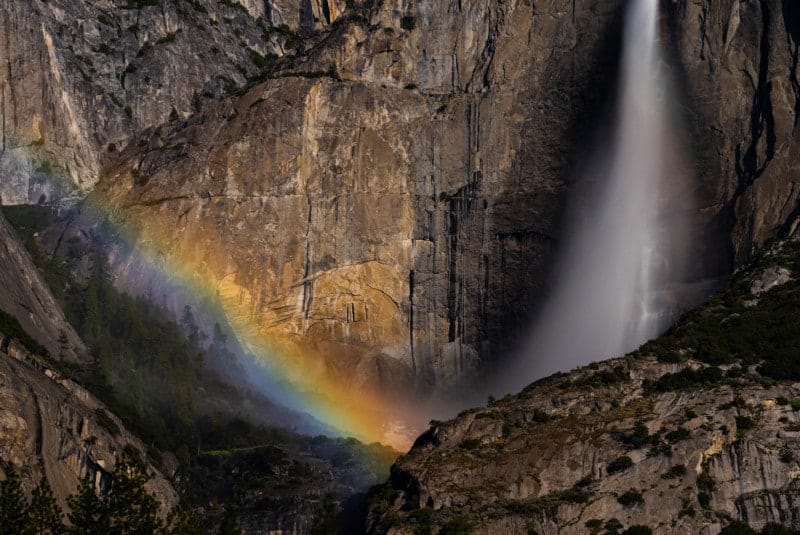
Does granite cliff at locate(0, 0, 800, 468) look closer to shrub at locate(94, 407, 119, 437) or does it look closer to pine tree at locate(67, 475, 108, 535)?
shrub at locate(94, 407, 119, 437)

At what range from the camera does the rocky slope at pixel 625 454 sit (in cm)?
7025

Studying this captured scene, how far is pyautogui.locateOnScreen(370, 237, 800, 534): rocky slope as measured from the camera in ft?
230

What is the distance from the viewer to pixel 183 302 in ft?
370

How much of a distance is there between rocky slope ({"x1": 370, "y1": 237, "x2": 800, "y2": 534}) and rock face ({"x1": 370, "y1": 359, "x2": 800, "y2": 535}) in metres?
0.06

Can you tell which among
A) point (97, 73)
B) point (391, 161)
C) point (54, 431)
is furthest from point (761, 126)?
point (97, 73)

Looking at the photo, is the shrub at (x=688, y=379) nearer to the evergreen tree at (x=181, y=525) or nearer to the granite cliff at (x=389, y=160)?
the evergreen tree at (x=181, y=525)

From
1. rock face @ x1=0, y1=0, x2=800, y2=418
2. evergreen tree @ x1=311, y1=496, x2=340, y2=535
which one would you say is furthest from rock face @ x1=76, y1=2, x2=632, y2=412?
evergreen tree @ x1=311, y1=496, x2=340, y2=535

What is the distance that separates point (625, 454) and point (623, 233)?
37.6m

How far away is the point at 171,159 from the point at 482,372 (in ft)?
90.2

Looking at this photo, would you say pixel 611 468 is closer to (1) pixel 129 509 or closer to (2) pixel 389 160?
(1) pixel 129 509

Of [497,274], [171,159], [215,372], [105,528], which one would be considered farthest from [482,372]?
[105,528]

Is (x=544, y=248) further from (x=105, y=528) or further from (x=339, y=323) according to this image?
(x=105, y=528)

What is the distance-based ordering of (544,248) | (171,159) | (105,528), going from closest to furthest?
1. (105,528)
2. (544,248)
3. (171,159)

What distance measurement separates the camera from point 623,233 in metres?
108
